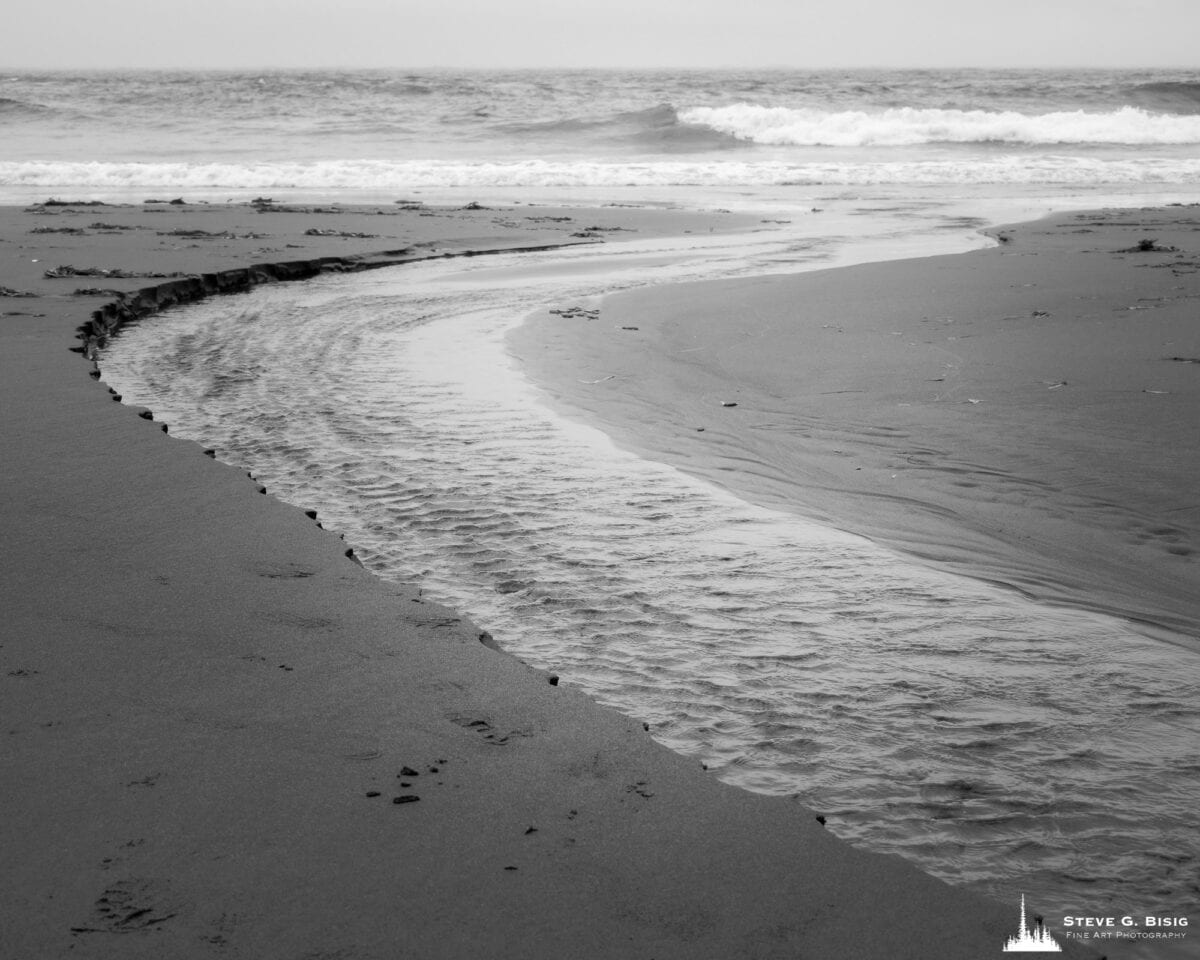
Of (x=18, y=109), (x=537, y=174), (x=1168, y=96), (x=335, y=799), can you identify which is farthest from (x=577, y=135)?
(x=335, y=799)

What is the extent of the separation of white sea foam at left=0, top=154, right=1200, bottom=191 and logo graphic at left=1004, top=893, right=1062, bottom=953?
1646 centimetres

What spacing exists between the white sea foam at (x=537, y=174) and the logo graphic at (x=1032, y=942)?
16.5m

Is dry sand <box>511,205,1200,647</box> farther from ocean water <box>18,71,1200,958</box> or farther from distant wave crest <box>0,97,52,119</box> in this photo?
distant wave crest <box>0,97,52,119</box>

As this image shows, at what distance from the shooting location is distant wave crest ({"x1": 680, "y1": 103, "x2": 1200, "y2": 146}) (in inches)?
1030

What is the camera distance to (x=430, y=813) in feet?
6.02

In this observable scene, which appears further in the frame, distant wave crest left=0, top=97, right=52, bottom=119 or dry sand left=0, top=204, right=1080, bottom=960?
distant wave crest left=0, top=97, right=52, bottom=119

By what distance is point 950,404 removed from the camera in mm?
4711

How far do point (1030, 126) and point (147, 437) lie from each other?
88.7ft

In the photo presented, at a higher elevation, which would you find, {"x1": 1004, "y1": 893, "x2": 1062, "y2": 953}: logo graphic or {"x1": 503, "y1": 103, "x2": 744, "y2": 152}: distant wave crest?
{"x1": 503, "y1": 103, "x2": 744, "y2": 152}: distant wave crest

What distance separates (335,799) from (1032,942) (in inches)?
44.2

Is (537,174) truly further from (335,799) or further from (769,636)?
(335,799)

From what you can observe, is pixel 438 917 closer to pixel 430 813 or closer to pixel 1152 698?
pixel 430 813

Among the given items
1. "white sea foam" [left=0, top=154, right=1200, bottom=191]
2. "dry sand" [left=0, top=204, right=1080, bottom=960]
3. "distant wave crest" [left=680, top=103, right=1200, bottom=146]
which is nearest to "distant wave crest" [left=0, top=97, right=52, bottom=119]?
"white sea foam" [left=0, top=154, right=1200, bottom=191]

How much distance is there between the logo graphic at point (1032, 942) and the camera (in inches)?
63.0
